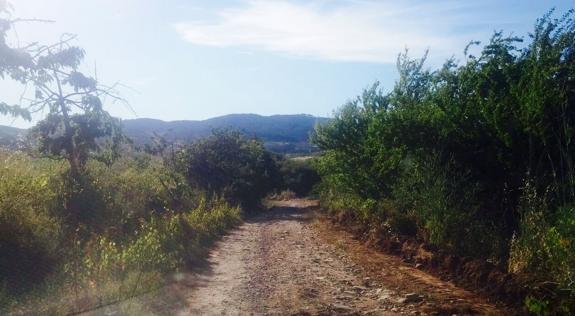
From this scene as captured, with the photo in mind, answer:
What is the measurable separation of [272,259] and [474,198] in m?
4.53

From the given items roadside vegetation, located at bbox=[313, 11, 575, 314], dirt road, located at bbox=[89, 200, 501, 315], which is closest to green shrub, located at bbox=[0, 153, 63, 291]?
dirt road, located at bbox=[89, 200, 501, 315]

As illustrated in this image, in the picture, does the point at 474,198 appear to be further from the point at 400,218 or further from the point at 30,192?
the point at 30,192

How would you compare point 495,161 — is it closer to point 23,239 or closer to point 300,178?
point 23,239

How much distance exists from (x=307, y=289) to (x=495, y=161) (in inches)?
215

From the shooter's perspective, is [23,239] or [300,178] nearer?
[23,239]

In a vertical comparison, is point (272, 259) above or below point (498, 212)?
below

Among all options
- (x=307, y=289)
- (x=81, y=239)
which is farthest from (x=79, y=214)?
Answer: (x=307, y=289)

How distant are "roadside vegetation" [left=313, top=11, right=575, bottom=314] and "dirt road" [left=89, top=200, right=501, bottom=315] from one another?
1.12 meters

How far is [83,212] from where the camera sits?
12445 millimetres

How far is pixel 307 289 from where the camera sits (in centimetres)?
809

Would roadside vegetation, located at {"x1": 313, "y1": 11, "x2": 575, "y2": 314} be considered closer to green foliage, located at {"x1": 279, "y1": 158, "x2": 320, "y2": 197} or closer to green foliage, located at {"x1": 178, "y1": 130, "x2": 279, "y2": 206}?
green foliage, located at {"x1": 178, "y1": 130, "x2": 279, "y2": 206}

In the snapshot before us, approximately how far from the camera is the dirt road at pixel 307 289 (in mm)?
6902

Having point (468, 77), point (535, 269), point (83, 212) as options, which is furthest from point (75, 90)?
point (535, 269)

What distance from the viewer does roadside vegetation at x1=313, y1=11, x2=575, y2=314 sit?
25.2 feet
